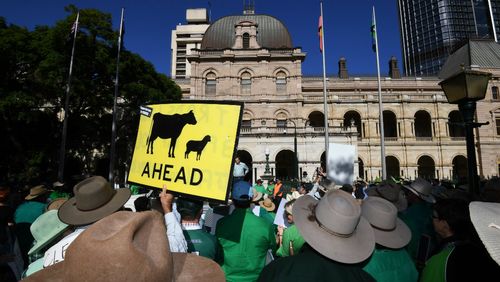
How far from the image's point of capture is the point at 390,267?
2875mm

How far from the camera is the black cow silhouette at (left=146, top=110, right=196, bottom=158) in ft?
11.1

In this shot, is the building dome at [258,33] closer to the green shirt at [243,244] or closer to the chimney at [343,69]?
the chimney at [343,69]

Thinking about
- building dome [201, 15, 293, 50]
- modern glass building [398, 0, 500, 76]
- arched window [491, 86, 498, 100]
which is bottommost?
arched window [491, 86, 498, 100]

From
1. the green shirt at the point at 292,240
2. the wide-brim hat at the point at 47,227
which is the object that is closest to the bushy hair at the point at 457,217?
the green shirt at the point at 292,240

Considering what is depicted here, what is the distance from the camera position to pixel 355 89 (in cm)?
4044

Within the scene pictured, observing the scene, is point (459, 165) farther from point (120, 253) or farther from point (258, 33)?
point (120, 253)

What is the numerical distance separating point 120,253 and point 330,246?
1534 millimetres

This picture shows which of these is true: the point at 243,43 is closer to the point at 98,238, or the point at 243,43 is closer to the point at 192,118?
the point at 192,118

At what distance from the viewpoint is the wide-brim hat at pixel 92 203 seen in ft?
9.57

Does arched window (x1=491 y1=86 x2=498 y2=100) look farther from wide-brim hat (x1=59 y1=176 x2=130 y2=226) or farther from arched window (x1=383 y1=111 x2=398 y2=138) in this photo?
wide-brim hat (x1=59 y1=176 x2=130 y2=226)

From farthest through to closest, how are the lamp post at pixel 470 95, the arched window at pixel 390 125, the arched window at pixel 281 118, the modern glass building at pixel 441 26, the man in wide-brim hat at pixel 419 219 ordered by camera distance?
the modern glass building at pixel 441 26 → the arched window at pixel 390 125 → the arched window at pixel 281 118 → the lamp post at pixel 470 95 → the man in wide-brim hat at pixel 419 219

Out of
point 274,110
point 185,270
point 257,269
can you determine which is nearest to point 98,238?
point 185,270

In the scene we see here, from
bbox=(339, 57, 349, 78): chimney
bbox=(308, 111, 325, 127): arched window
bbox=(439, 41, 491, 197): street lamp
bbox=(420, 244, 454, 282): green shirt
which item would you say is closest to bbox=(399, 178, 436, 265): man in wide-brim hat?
bbox=(439, 41, 491, 197): street lamp

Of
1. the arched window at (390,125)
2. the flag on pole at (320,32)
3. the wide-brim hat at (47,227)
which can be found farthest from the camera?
the arched window at (390,125)
